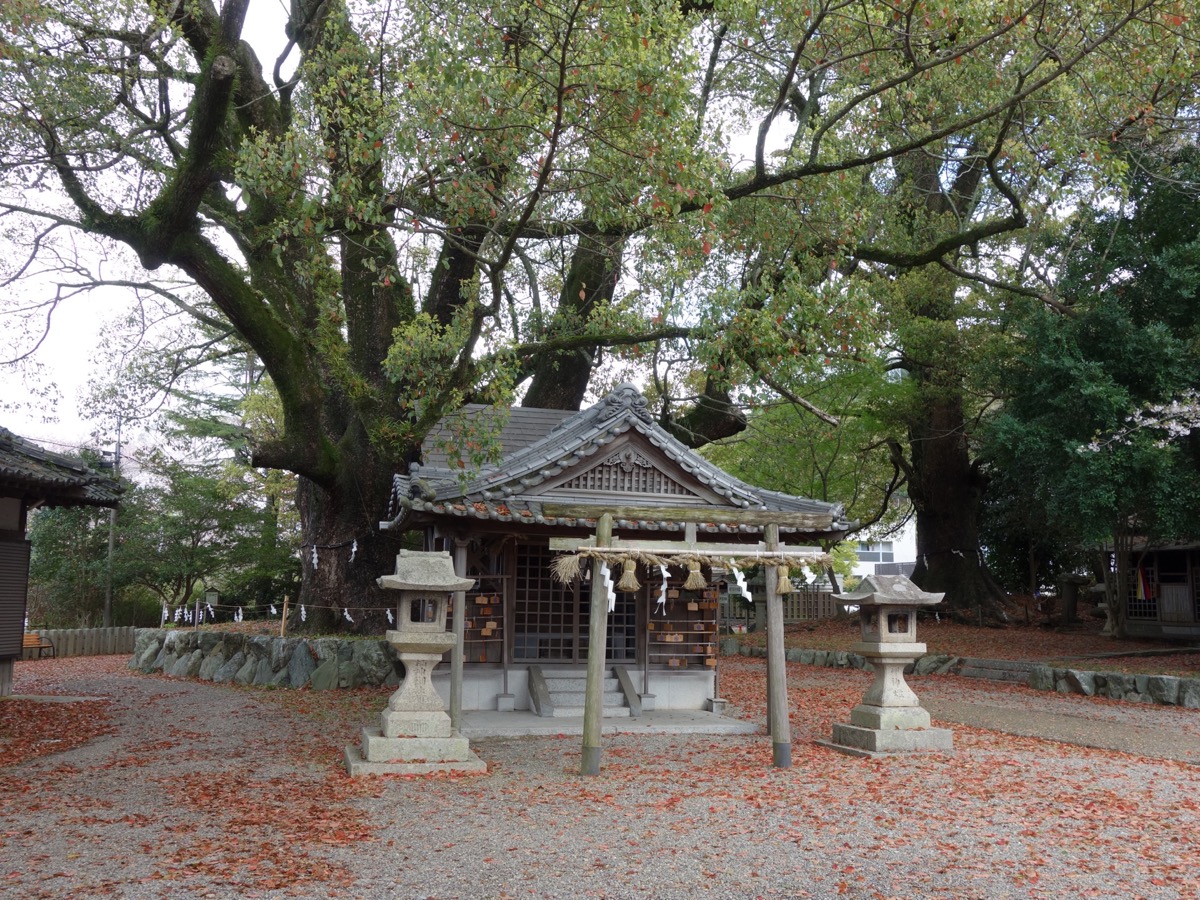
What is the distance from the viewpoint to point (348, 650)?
1605cm

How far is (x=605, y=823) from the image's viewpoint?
7.06 m

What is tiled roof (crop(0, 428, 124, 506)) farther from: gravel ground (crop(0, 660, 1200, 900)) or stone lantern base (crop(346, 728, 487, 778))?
stone lantern base (crop(346, 728, 487, 778))

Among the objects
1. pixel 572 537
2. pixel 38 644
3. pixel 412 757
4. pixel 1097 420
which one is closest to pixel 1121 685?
pixel 1097 420

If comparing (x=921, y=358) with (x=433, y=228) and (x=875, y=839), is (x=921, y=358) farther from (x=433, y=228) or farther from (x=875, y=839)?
(x=875, y=839)

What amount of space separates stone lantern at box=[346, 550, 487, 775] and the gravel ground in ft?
1.26

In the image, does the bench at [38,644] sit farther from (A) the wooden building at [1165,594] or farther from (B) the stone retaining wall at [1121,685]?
(A) the wooden building at [1165,594]

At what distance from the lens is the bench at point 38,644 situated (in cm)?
2314

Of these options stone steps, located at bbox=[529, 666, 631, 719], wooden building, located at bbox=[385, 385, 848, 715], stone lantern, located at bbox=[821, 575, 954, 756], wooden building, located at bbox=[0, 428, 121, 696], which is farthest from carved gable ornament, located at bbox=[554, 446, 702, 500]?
wooden building, located at bbox=[0, 428, 121, 696]

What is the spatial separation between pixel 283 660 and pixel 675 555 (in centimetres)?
1006

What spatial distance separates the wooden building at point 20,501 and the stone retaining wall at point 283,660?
151 inches

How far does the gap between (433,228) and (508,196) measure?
1800 mm

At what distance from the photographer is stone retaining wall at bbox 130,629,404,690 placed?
1602 cm

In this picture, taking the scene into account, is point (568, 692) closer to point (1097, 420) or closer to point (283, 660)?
point (283, 660)

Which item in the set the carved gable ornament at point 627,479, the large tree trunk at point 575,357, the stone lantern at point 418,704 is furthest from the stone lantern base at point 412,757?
the large tree trunk at point 575,357
